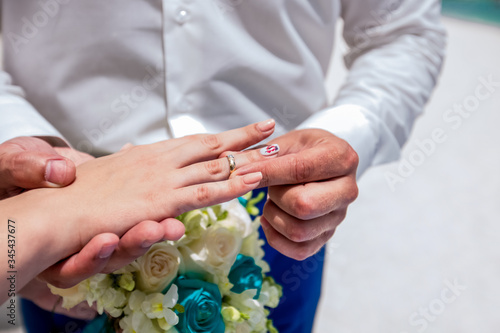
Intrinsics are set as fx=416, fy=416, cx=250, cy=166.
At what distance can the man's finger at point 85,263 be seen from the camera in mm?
602

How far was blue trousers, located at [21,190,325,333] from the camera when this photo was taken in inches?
35.8

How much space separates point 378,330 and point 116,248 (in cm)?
175

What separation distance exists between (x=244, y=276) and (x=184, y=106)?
38cm

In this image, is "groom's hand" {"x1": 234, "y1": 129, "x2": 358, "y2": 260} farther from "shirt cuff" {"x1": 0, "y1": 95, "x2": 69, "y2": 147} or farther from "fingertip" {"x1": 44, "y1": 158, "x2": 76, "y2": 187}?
"shirt cuff" {"x1": 0, "y1": 95, "x2": 69, "y2": 147}

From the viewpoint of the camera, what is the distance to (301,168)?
2.25ft

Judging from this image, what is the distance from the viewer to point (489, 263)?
7.58ft

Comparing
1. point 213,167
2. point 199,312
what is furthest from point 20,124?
point 199,312

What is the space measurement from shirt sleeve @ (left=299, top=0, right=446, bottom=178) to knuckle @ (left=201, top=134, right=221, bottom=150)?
21 cm

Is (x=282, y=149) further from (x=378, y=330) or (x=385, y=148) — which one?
(x=378, y=330)

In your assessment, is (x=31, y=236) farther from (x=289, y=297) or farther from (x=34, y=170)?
(x=289, y=297)

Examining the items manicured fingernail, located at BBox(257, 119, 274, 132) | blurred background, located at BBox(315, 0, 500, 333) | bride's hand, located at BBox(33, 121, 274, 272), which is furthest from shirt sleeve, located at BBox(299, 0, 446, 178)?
blurred background, located at BBox(315, 0, 500, 333)

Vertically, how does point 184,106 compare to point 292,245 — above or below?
above

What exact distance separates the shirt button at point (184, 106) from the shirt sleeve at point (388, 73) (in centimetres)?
25

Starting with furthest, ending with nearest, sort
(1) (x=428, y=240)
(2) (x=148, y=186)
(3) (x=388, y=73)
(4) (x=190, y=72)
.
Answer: (1) (x=428, y=240), (3) (x=388, y=73), (4) (x=190, y=72), (2) (x=148, y=186)
